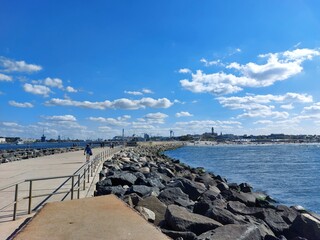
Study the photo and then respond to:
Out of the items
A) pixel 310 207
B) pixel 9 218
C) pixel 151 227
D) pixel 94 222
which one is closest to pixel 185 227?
pixel 151 227

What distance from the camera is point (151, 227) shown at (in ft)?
16.6

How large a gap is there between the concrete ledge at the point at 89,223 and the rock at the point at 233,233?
1084mm

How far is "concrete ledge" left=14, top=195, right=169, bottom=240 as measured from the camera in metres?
4.68

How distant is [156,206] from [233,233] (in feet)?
7.23

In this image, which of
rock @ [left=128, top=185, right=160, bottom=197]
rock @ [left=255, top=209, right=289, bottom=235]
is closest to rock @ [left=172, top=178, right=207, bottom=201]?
rock @ [left=128, top=185, right=160, bottom=197]

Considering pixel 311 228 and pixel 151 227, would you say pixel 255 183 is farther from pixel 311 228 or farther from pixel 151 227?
pixel 151 227

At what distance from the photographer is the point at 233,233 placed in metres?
5.59

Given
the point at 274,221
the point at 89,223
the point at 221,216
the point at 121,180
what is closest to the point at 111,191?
the point at 121,180

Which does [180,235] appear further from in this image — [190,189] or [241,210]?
[190,189]

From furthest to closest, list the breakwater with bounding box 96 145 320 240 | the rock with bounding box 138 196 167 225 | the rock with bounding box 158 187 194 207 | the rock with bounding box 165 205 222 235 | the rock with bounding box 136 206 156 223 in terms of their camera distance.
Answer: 1. the rock with bounding box 158 187 194 207
2. the rock with bounding box 138 196 167 225
3. the rock with bounding box 136 206 156 223
4. the rock with bounding box 165 205 222 235
5. the breakwater with bounding box 96 145 320 240

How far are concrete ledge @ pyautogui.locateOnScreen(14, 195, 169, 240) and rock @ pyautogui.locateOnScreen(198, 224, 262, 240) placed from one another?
108cm

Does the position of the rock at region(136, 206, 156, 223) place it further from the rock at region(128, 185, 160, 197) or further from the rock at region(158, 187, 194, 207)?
the rock at region(128, 185, 160, 197)

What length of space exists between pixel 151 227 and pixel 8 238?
2139mm

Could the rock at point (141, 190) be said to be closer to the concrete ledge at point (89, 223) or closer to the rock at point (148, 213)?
the rock at point (148, 213)
